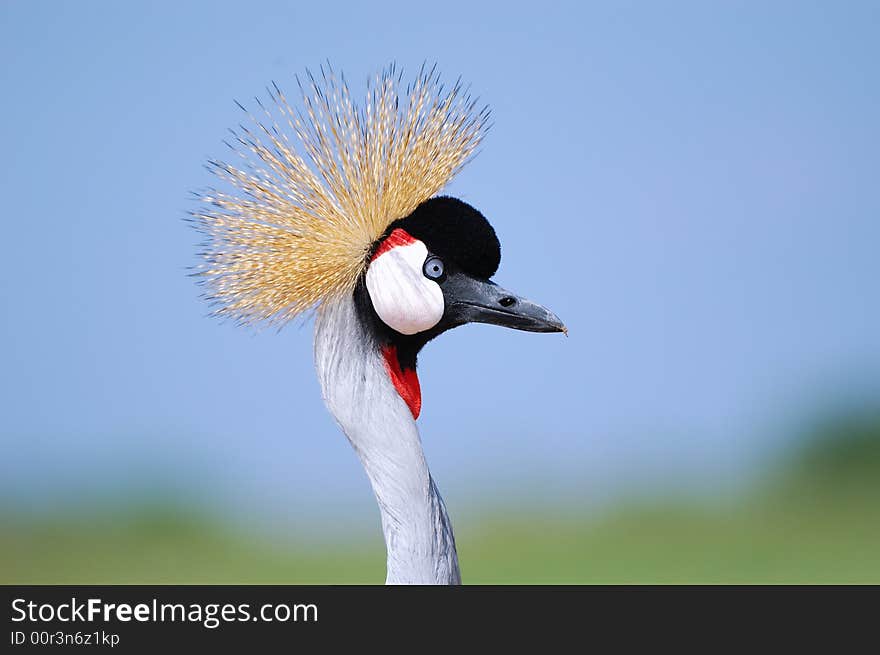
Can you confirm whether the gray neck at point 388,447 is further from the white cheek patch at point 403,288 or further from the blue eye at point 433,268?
the blue eye at point 433,268

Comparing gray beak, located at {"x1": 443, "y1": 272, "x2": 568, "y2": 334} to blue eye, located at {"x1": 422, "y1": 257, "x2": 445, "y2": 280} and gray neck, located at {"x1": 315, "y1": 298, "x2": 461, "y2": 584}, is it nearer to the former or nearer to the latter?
blue eye, located at {"x1": 422, "y1": 257, "x2": 445, "y2": 280}

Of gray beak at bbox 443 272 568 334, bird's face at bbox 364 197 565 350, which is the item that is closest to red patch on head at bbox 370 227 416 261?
bird's face at bbox 364 197 565 350

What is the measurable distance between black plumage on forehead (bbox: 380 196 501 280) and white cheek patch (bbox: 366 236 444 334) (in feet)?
0.11

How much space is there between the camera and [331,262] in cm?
204

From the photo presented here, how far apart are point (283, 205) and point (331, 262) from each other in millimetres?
176

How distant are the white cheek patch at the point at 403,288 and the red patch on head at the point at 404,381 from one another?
0.06 metres

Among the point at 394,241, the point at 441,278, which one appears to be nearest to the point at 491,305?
the point at 441,278

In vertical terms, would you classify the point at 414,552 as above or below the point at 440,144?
below

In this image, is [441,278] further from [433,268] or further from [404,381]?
[404,381]

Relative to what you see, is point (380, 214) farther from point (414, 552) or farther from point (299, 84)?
point (414, 552)

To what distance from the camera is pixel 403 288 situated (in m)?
2.01

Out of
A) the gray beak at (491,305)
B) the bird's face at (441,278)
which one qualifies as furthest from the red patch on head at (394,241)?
the gray beak at (491,305)

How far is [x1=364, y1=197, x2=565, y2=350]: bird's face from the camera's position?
2.03 meters
